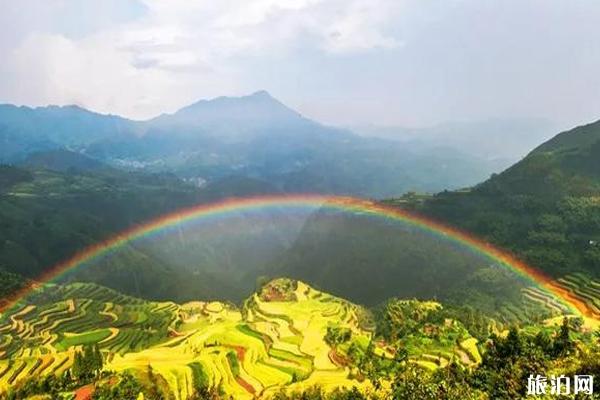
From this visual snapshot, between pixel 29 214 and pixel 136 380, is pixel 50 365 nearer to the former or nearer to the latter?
pixel 136 380

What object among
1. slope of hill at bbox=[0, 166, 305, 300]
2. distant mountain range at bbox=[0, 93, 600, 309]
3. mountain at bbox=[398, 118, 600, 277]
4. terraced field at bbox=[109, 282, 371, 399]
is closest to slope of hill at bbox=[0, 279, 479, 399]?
terraced field at bbox=[109, 282, 371, 399]

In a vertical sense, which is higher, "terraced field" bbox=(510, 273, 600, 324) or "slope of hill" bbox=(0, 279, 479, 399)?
"slope of hill" bbox=(0, 279, 479, 399)

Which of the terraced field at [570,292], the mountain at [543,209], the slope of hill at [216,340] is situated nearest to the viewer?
the slope of hill at [216,340]

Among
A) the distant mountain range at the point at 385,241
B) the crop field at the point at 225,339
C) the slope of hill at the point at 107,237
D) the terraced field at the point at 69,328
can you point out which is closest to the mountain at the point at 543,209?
the distant mountain range at the point at 385,241

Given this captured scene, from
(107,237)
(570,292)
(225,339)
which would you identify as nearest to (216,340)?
(225,339)

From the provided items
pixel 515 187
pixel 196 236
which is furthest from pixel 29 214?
pixel 515 187

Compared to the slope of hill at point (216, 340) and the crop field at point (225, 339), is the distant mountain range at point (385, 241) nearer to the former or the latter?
the crop field at point (225, 339)

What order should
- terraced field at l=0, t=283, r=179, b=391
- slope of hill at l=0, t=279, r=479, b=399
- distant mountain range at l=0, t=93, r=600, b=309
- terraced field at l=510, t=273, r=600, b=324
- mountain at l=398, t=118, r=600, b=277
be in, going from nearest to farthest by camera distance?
slope of hill at l=0, t=279, r=479, b=399
terraced field at l=0, t=283, r=179, b=391
terraced field at l=510, t=273, r=600, b=324
mountain at l=398, t=118, r=600, b=277
distant mountain range at l=0, t=93, r=600, b=309

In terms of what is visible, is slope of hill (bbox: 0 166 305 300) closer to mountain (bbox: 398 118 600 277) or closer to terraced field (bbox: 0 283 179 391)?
terraced field (bbox: 0 283 179 391)

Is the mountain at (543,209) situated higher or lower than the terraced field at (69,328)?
higher

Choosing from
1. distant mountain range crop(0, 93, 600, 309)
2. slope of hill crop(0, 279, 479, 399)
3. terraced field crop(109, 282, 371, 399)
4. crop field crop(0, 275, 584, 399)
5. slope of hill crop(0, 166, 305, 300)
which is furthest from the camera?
slope of hill crop(0, 166, 305, 300)

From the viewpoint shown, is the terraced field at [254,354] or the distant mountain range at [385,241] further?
the distant mountain range at [385,241]
